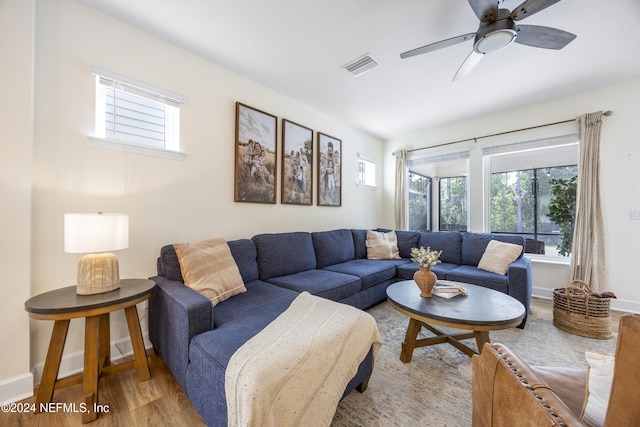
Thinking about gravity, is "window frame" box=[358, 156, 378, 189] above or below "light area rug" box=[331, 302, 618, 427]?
above

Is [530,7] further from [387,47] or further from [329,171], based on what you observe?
[329,171]

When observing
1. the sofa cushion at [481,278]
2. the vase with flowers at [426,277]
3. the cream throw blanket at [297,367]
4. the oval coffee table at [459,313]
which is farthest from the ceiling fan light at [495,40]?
the sofa cushion at [481,278]

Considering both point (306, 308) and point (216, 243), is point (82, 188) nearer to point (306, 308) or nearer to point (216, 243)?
point (216, 243)

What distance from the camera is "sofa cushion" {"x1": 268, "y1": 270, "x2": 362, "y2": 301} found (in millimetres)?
2236

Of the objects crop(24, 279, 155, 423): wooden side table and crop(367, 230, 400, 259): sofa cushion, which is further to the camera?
crop(367, 230, 400, 259): sofa cushion

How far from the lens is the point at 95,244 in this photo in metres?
1.46

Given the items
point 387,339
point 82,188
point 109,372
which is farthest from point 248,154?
point 387,339

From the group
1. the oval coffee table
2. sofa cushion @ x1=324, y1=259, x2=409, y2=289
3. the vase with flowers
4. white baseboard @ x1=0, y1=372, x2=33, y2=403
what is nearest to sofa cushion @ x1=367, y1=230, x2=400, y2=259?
sofa cushion @ x1=324, y1=259, x2=409, y2=289

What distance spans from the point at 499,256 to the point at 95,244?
3733 millimetres

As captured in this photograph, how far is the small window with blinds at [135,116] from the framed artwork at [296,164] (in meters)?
1.23

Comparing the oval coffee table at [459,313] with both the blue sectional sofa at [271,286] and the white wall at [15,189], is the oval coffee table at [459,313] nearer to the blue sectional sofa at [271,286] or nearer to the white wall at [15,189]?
the blue sectional sofa at [271,286]

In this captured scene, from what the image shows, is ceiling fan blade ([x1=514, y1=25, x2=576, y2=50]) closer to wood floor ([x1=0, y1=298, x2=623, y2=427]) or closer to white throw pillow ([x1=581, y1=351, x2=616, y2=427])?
white throw pillow ([x1=581, y1=351, x2=616, y2=427])

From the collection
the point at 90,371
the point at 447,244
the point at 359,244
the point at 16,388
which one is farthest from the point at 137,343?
the point at 447,244

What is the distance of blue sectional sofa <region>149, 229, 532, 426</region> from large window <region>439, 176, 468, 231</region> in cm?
83
